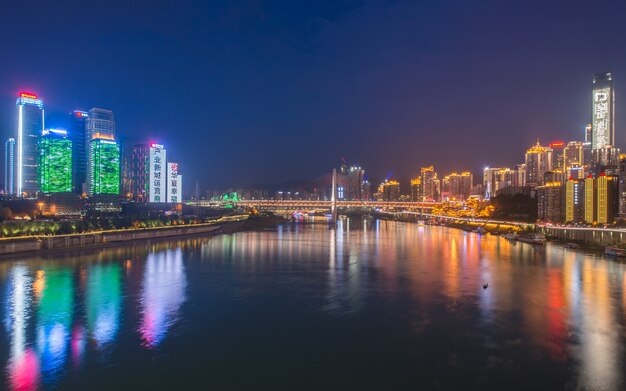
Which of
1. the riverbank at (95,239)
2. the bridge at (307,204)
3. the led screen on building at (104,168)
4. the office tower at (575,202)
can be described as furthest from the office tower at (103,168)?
the office tower at (575,202)

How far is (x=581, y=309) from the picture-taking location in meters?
6.58

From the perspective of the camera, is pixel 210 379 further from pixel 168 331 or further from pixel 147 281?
pixel 147 281

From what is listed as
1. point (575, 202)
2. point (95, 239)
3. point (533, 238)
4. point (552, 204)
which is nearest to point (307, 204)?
point (552, 204)

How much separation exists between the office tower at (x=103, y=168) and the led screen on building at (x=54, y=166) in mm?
2101

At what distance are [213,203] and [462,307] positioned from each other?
3783 cm

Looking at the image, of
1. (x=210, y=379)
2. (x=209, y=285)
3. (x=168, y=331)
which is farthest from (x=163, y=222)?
(x=210, y=379)

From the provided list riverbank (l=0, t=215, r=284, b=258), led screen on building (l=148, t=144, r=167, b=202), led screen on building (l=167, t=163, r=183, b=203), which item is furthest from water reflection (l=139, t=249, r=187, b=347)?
led screen on building (l=167, t=163, r=183, b=203)

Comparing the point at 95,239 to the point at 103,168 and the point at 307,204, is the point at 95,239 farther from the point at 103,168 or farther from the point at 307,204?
the point at 307,204

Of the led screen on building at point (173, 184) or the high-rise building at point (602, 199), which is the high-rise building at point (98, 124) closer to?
the led screen on building at point (173, 184)

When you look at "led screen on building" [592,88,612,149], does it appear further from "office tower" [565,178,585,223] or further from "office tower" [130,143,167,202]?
"office tower" [130,143,167,202]

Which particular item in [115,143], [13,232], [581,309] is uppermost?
[115,143]

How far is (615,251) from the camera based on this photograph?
500 inches

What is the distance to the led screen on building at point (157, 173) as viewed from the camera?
41.5m

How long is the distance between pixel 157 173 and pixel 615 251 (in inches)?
1465
